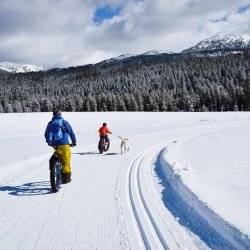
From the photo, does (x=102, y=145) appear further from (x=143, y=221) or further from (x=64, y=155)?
(x=143, y=221)

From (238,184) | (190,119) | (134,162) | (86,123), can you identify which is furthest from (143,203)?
(190,119)

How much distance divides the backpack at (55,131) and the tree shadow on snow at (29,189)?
1.29 m

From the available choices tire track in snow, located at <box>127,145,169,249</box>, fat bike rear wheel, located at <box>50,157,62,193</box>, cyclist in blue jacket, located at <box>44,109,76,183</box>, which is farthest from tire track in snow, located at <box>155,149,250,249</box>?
cyclist in blue jacket, located at <box>44,109,76,183</box>

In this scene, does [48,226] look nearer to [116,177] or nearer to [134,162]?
[116,177]

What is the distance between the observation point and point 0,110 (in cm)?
13150

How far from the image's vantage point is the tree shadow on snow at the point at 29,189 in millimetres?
9867

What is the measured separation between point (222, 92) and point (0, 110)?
229 feet

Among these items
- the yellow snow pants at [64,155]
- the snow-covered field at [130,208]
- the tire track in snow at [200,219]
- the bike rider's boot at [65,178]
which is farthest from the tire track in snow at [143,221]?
the yellow snow pants at [64,155]

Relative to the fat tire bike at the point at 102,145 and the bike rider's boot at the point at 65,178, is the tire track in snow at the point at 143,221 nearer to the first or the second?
the bike rider's boot at the point at 65,178

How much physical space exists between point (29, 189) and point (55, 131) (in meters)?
1.62

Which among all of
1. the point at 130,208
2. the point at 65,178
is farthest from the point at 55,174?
the point at 130,208

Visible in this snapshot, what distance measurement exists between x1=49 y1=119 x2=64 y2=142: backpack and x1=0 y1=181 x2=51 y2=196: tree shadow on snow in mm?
1289

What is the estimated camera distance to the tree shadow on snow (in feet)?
32.4

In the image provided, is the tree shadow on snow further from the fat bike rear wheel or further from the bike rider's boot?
the bike rider's boot
